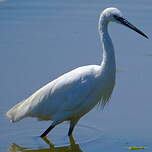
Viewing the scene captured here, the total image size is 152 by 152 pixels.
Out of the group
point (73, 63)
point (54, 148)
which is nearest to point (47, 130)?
point (54, 148)

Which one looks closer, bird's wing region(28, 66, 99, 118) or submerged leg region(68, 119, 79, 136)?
bird's wing region(28, 66, 99, 118)

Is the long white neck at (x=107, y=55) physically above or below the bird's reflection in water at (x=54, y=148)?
above

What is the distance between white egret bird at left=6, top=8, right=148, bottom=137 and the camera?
8391 mm

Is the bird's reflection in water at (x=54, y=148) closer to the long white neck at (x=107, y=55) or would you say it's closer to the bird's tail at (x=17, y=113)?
the bird's tail at (x=17, y=113)

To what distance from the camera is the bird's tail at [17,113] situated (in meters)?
8.61

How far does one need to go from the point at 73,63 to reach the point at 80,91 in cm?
277

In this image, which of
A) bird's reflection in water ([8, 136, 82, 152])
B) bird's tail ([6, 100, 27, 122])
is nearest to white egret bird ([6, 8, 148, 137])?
bird's tail ([6, 100, 27, 122])

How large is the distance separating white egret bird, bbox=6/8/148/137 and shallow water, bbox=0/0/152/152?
40cm

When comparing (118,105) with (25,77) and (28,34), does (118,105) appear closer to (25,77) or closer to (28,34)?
(25,77)

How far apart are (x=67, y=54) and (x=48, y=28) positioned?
6.34 ft

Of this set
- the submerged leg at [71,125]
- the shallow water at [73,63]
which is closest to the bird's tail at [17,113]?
the shallow water at [73,63]

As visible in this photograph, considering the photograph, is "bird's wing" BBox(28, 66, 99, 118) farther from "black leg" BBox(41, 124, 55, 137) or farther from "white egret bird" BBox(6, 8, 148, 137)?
"black leg" BBox(41, 124, 55, 137)

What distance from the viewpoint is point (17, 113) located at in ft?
28.4

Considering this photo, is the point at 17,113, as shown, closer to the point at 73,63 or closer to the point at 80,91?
the point at 80,91
